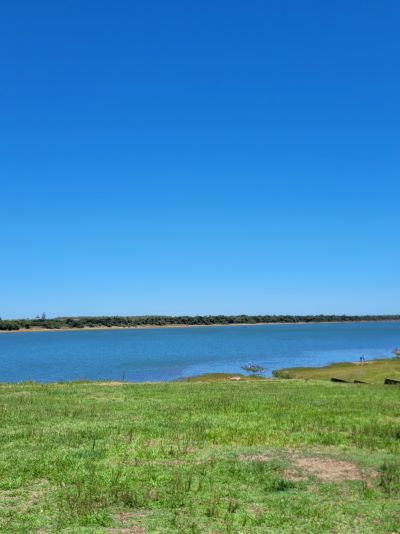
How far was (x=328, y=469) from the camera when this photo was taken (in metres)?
13.2

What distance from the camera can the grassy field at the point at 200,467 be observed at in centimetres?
986

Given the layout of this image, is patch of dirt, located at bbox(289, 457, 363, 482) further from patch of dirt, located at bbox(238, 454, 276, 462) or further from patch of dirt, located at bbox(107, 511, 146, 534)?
patch of dirt, located at bbox(107, 511, 146, 534)

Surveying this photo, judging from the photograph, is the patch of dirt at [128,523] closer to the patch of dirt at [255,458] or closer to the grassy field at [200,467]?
the grassy field at [200,467]

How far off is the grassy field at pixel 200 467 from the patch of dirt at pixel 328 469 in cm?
3

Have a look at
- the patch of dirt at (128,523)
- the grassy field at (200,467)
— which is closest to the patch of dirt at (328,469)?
the grassy field at (200,467)

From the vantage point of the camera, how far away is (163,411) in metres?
21.6

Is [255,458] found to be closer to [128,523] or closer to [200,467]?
[200,467]

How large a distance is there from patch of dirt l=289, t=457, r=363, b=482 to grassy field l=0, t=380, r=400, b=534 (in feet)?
0.09

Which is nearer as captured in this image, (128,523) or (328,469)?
(128,523)

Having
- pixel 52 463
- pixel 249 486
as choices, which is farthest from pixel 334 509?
pixel 52 463

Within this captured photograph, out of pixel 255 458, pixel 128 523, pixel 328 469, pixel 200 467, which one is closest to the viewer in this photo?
pixel 128 523

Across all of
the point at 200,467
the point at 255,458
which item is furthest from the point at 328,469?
the point at 200,467

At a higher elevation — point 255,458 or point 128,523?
point 128,523

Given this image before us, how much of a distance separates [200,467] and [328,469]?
2.96 metres
